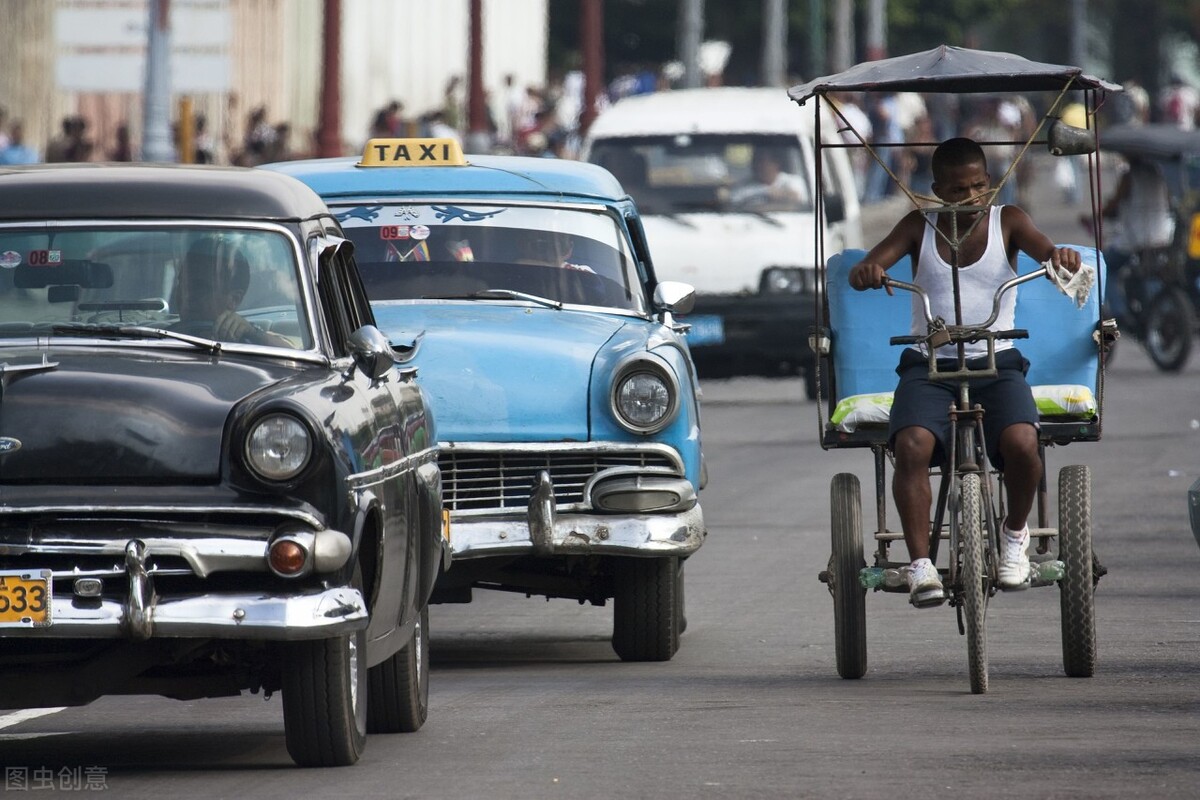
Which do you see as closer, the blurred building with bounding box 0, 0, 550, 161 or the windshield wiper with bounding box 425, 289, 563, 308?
the windshield wiper with bounding box 425, 289, 563, 308

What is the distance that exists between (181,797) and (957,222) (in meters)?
3.76

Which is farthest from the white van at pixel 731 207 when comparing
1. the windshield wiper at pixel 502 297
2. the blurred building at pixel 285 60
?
the windshield wiper at pixel 502 297

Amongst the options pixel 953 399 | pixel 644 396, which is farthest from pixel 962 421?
pixel 644 396

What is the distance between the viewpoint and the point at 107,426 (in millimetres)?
7355

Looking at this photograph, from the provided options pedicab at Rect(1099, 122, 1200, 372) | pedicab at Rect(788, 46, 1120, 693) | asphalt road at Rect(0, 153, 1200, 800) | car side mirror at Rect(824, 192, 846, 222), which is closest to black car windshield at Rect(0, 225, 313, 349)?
asphalt road at Rect(0, 153, 1200, 800)

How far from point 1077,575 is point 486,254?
10.3ft

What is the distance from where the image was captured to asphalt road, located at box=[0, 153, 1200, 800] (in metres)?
7.56

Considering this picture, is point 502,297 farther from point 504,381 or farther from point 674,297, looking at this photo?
point 504,381

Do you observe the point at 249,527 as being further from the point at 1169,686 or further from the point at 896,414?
the point at 1169,686

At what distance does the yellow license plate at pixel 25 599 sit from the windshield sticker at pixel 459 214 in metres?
4.76

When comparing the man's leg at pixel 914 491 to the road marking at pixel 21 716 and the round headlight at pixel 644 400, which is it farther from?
the road marking at pixel 21 716

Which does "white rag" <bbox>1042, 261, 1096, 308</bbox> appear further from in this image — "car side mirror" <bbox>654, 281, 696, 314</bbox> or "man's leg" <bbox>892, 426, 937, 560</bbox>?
"car side mirror" <bbox>654, 281, 696, 314</bbox>

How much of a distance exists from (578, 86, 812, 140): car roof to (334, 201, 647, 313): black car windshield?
1046 cm

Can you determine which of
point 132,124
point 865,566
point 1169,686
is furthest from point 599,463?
point 132,124
